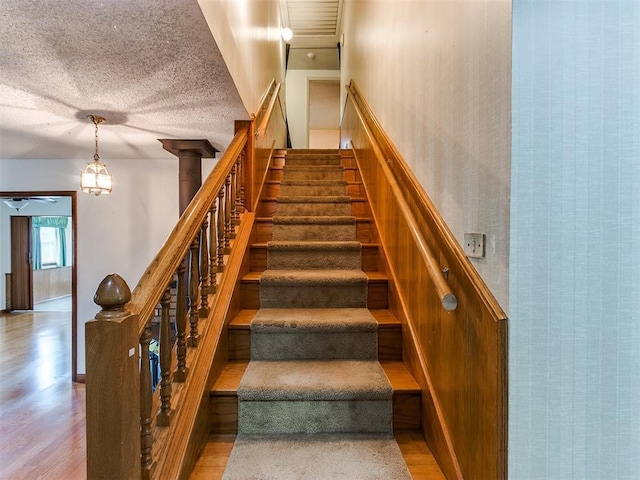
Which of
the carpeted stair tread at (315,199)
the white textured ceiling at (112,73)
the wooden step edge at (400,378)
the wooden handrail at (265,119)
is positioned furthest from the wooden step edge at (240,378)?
the wooden handrail at (265,119)

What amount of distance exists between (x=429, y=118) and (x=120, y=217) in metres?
3.76

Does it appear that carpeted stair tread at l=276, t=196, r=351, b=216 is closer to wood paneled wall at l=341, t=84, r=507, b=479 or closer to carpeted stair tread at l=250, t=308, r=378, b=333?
wood paneled wall at l=341, t=84, r=507, b=479

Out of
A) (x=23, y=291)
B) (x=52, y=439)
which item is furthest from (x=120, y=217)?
(x=23, y=291)

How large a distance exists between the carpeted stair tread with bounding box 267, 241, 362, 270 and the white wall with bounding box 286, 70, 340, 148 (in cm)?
526

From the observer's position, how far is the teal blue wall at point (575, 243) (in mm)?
914

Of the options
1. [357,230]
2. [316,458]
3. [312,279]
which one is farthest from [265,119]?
[316,458]

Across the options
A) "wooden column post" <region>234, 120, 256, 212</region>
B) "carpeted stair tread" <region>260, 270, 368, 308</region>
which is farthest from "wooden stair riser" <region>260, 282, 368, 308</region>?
"wooden column post" <region>234, 120, 256, 212</region>

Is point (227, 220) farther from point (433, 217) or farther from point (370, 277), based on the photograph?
point (433, 217)

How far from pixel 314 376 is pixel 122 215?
3.44 metres

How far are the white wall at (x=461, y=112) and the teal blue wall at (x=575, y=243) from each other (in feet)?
0.15

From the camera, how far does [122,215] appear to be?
4.02 metres

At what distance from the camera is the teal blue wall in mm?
914

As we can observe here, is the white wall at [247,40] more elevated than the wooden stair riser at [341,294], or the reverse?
the white wall at [247,40]

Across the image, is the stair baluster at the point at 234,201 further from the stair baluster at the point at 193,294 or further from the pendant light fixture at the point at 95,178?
the pendant light fixture at the point at 95,178
